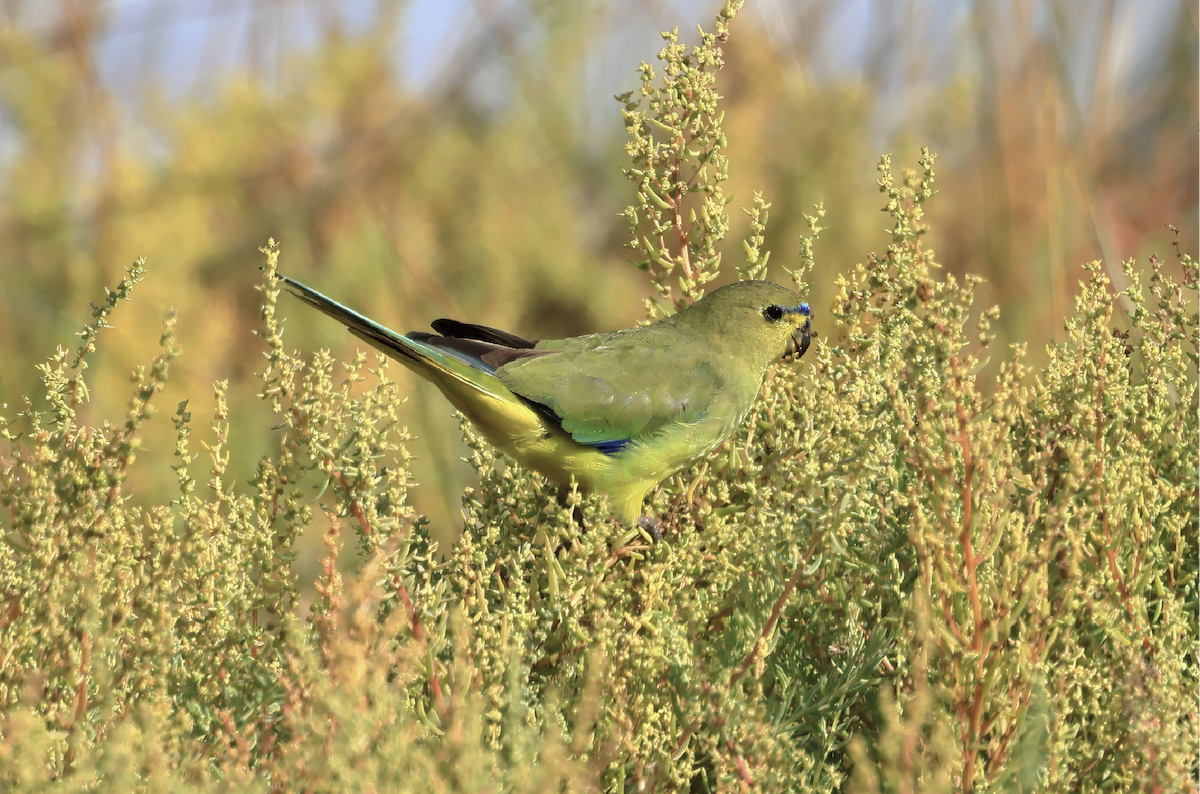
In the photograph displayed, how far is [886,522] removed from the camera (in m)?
1.62

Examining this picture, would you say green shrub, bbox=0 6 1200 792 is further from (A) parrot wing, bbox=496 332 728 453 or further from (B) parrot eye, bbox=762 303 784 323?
(B) parrot eye, bbox=762 303 784 323

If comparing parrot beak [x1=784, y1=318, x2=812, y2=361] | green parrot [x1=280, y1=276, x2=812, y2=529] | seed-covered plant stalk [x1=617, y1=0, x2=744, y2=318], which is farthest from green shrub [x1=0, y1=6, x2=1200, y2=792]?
parrot beak [x1=784, y1=318, x2=812, y2=361]

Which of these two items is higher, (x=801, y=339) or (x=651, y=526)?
(x=801, y=339)

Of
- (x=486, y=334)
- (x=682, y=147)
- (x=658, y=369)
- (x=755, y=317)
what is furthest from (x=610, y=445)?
(x=682, y=147)

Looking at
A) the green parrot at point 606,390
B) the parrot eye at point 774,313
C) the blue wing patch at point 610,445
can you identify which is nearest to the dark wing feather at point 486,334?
the green parrot at point 606,390

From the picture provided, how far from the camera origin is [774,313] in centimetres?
249

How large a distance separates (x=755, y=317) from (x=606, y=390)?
0.42 meters

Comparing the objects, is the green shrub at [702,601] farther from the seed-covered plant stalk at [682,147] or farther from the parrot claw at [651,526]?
the parrot claw at [651,526]

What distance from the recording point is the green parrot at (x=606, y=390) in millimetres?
2186

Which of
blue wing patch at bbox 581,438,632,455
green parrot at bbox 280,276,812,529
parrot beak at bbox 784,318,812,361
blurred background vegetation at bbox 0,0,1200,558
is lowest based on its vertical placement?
blue wing patch at bbox 581,438,632,455

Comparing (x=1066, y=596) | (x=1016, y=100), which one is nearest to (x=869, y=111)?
(x=1016, y=100)

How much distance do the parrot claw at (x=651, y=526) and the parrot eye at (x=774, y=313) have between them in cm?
66

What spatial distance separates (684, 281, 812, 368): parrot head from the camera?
8.04 ft

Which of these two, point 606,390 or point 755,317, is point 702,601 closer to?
point 606,390
